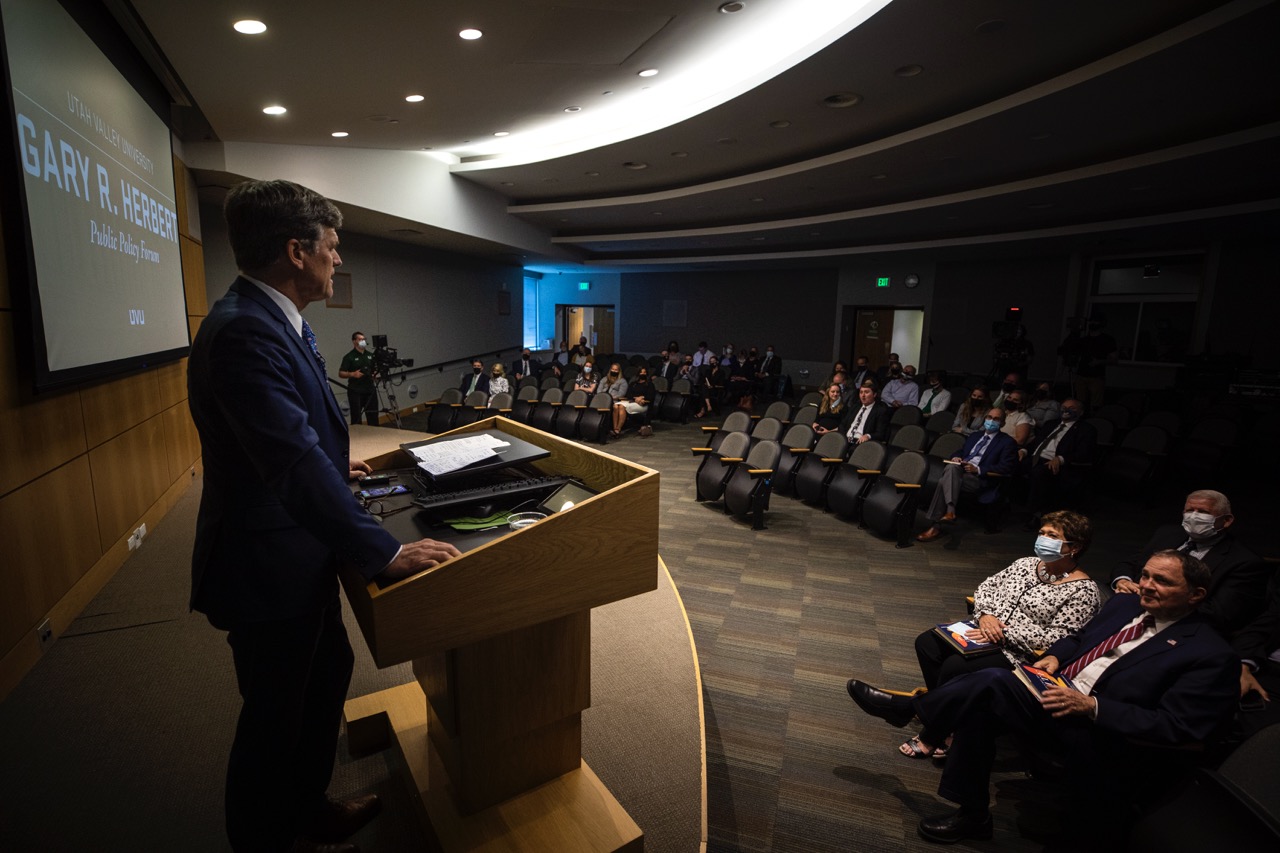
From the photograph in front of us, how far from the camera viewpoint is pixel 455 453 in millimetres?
1667

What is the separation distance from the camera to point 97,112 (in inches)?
131

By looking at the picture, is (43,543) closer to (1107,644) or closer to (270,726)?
Answer: (270,726)

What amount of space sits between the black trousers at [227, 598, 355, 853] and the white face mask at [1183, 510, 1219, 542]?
381 cm

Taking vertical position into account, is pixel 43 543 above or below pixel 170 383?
below

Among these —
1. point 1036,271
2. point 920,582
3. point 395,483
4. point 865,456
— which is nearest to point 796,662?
point 920,582

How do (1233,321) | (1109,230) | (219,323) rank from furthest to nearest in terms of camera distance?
(1233,321) < (1109,230) < (219,323)

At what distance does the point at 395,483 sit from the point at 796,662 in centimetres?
247

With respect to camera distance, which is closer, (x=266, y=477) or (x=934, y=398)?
(x=266, y=477)

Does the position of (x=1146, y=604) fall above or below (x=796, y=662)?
above

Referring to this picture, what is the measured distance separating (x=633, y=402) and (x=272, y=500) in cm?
804

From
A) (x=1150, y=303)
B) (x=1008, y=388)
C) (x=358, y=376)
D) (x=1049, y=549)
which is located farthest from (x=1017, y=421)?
(x=358, y=376)

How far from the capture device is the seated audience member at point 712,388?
11.3 meters

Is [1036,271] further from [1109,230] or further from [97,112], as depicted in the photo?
[97,112]

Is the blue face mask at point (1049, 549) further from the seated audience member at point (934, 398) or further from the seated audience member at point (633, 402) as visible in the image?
the seated audience member at point (633, 402)
